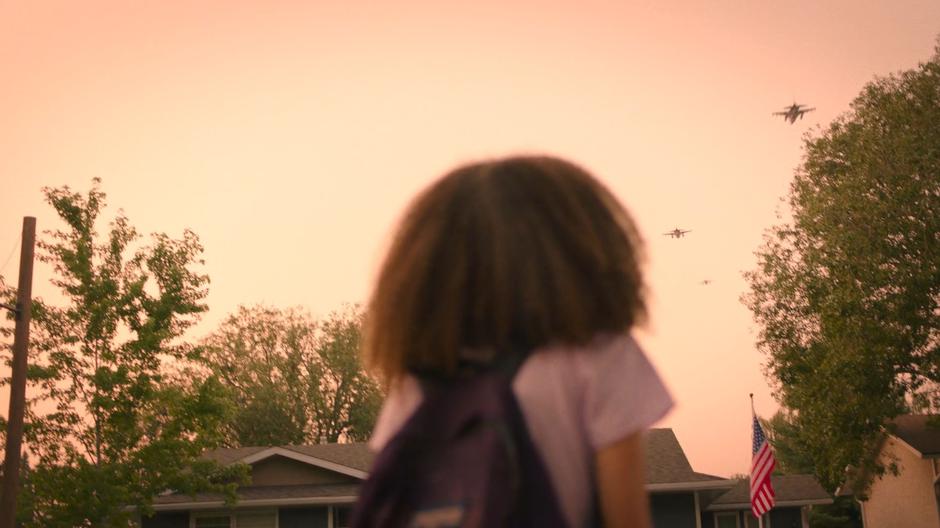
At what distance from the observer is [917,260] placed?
92.4 ft

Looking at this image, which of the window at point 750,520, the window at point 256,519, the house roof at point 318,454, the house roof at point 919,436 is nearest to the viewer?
the window at point 256,519

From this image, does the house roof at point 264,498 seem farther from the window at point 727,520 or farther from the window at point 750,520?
the window at point 750,520

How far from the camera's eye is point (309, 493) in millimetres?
29922

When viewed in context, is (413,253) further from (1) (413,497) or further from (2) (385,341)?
(1) (413,497)

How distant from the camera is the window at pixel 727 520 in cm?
3772

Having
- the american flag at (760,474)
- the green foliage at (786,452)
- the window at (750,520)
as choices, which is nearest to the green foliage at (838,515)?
the window at (750,520)

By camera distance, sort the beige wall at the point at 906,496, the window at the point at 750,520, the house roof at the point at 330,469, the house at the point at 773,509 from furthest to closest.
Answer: the beige wall at the point at 906,496 → the window at the point at 750,520 → the house at the point at 773,509 → the house roof at the point at 330,469

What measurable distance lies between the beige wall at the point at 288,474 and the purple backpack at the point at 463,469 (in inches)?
1205

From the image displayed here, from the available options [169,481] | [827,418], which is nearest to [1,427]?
[169,481]

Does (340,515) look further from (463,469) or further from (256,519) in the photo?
(463,469)

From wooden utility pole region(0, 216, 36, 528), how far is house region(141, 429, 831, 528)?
35.8 ft

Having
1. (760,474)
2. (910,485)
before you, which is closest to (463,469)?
(760,474)

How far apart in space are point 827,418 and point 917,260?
5015mm

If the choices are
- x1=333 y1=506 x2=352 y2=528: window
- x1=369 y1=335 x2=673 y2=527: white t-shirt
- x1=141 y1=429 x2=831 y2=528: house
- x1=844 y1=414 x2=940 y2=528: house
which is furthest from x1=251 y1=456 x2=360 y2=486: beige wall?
x1=369 y1=335 x2=673 y2=527: white t-shirt
